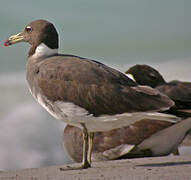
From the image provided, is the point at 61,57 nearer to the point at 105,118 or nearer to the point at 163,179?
the point at 105,118

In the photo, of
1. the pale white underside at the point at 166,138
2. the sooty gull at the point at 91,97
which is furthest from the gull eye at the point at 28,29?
the pale white underside at the point at 166,138

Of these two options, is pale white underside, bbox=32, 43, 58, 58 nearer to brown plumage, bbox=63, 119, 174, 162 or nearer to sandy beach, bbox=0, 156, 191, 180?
sandy beach, bbox=0, 156, 191, 180

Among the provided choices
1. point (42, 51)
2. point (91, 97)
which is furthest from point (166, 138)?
point (42, 51)

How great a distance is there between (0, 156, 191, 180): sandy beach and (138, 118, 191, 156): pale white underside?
0.70 meters

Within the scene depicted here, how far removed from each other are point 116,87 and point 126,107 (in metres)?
0.31

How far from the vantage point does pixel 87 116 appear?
627cm

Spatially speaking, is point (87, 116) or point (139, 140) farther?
point (139, 140)

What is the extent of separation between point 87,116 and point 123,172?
946 millimetres

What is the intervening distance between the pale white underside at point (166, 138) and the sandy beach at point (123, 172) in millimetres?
704

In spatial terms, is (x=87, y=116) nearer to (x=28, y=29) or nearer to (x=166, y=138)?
(x=28, y=29)

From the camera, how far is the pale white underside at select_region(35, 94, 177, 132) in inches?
246

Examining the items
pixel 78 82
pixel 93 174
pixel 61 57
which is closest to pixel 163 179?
pixel 93 174

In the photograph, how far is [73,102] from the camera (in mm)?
6293

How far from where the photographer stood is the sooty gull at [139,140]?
25.4 feet
